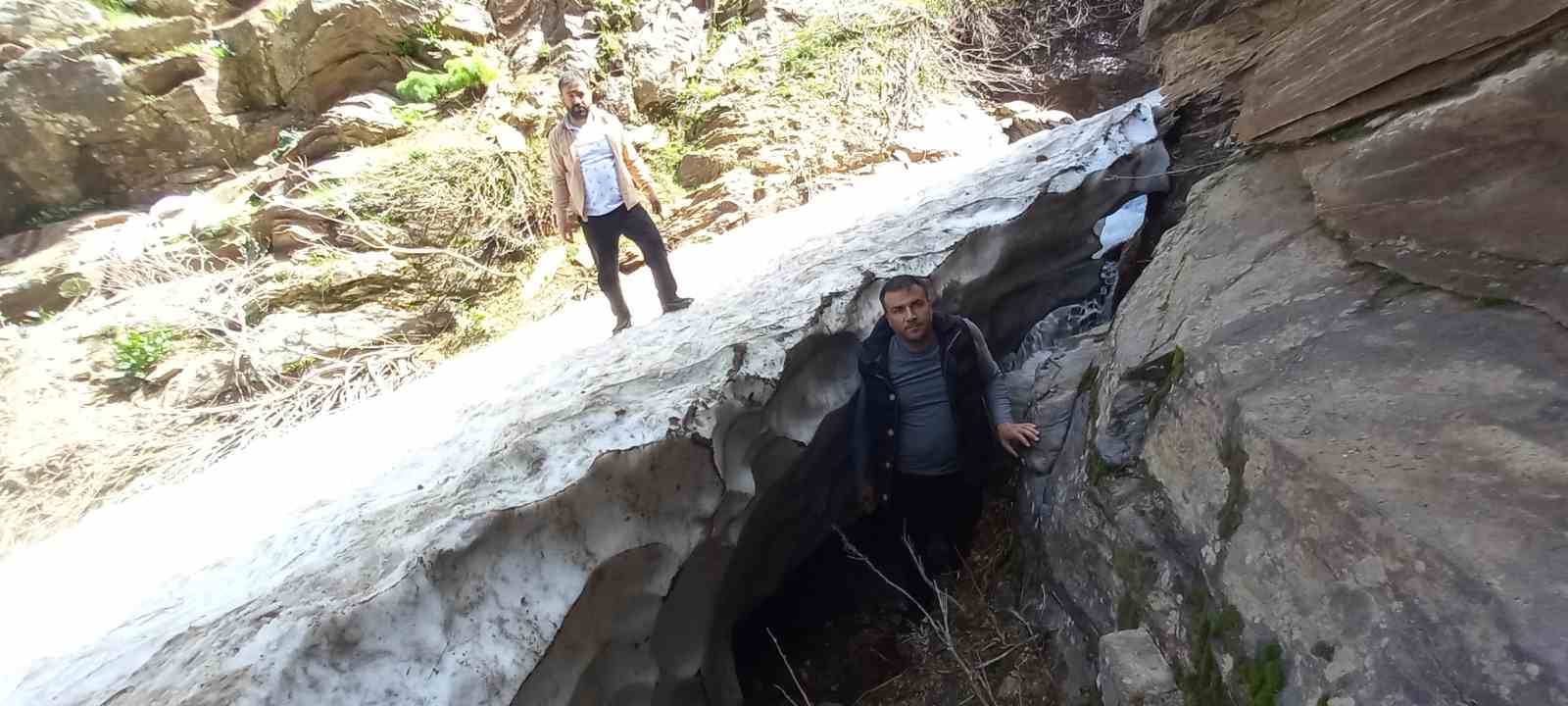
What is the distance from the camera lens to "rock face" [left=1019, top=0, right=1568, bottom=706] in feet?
3.71

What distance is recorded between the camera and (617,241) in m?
4.18

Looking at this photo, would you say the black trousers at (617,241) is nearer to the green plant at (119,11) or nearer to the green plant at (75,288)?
the green plant at (75,288)

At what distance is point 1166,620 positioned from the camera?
6.23 ft

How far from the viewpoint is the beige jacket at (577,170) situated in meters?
3.90

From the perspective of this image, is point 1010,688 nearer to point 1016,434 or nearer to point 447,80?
point 1016,434

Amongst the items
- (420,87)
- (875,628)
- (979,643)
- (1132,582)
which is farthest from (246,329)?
(1132,582)

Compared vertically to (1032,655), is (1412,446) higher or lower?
higher

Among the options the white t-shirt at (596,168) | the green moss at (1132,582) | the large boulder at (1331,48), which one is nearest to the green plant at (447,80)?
the white t-shirt at (596,168)

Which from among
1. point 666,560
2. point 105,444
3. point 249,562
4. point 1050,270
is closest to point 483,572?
point 666,560

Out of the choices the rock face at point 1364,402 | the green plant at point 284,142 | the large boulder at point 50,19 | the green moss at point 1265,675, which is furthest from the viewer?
the green plant at point 284,142

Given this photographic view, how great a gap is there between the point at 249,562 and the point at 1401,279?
3.43 m

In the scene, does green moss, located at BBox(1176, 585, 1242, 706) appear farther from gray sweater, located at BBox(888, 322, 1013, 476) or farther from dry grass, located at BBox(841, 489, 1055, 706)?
gray sweater, located at BBox(888, 322, 1013, 476)

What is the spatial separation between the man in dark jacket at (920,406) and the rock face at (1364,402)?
60 cm

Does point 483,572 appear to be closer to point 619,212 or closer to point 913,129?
point 619,212
